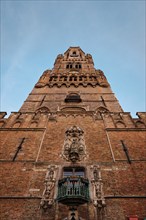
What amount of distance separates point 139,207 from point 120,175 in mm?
1511

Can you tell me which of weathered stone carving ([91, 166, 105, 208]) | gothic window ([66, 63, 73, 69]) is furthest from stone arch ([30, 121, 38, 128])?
gothic window ([66, 63, 73, 69])

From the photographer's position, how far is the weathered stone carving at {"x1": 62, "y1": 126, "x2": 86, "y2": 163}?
870 centimetres

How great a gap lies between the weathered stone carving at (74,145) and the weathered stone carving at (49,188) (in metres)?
0.93

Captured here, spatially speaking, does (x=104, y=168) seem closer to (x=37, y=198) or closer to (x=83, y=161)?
(x=83, y=161)

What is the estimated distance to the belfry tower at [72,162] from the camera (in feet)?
21.5

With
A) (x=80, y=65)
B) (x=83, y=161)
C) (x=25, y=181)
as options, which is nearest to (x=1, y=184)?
(x=25, y=181)

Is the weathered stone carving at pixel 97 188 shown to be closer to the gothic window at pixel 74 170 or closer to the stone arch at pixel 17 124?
the gothic window at pixel 74 170

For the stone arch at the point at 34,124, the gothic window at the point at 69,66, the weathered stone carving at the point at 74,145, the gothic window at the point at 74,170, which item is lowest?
the gothic window at the point at 74,170

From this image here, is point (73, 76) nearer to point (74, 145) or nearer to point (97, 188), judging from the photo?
point (74, 145)

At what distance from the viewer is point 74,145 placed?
909cm

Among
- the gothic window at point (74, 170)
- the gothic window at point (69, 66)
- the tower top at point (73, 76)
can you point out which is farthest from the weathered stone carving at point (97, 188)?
the gothic window at point (69, 66)

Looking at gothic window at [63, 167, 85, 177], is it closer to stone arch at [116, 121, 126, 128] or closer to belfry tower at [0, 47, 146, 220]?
belfry tower at [0, 47, 146, 220]

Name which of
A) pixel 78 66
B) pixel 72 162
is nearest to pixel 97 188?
pixel 72 162

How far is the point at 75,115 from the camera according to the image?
41.6 feet
